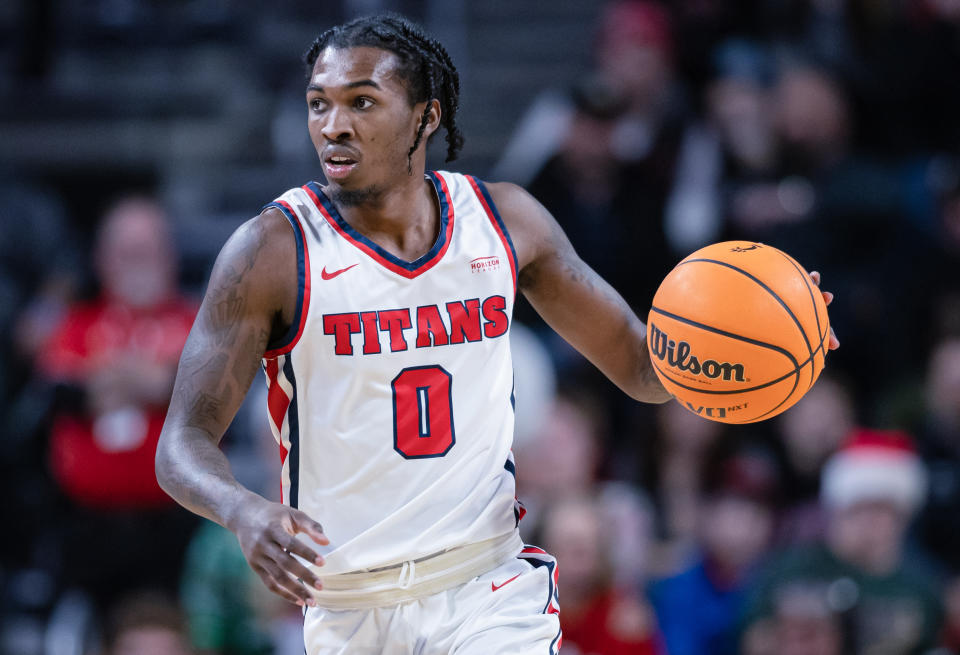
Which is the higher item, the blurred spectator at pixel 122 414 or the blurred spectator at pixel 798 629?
the blurred spectator at pixel 122 414

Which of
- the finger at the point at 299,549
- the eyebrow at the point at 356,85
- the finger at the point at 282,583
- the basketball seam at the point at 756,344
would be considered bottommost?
the finger at the point at 282,583

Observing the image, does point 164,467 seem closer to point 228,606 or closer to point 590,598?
point 590,598

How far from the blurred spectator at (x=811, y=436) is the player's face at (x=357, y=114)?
4621 millimetres

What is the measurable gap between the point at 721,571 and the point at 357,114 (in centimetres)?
451

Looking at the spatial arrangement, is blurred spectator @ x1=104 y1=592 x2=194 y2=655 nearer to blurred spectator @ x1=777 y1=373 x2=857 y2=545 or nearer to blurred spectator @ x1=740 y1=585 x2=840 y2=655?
blurred spectator @ x1=740 y1=585 x2=840 y2=655

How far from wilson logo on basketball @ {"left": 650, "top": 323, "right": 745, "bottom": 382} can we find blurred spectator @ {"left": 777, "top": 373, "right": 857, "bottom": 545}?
13.3 ft

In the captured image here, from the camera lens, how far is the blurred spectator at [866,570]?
7.27 meters

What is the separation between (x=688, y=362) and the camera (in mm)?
4305

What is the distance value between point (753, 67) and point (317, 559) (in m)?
7.05

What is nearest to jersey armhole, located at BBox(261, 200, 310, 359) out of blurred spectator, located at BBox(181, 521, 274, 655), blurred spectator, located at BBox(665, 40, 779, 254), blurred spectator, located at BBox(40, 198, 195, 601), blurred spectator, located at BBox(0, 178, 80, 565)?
blurred spectator, located at BBox(181, 521, 274, 655)

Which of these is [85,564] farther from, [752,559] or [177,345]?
[752,559]

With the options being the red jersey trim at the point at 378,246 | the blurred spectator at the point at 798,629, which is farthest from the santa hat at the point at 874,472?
the red jersey trim at the point at 378,246

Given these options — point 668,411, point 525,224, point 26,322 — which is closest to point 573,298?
point 525,224

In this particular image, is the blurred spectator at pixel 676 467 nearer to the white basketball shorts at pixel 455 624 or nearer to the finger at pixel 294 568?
the white basketball shorts at pixel 455 624
